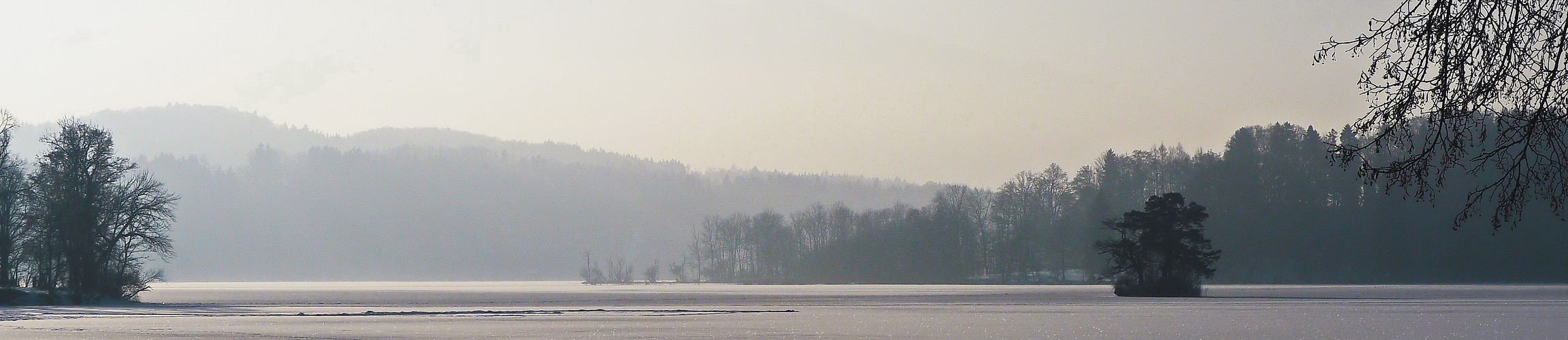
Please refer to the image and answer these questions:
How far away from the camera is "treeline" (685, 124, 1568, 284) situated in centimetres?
10250

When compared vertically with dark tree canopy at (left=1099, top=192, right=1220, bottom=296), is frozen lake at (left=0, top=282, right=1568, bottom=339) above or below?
below

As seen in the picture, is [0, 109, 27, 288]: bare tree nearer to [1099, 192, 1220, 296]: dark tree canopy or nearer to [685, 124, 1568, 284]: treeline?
[1099, 192, 1220, 296]: dark tree canopy

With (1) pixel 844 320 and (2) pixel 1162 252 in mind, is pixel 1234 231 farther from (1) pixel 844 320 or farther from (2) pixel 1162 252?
(1) pixel 844 320

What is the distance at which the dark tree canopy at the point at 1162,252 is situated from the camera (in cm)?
6531

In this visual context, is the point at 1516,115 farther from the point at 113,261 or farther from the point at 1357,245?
the point at 1357,245

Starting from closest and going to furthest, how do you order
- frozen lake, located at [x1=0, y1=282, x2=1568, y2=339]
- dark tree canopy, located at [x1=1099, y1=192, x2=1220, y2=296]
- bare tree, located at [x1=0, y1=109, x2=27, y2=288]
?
1. frozen lake, located at [x1=0, y1=282, x2=1568, y2=339]
2. bare tree, located at [x1=0, y1=109, x2=27, y2=288]
3. dark tree canopy, located at [x1=1099, y1=192, x2=1220, y2=296]


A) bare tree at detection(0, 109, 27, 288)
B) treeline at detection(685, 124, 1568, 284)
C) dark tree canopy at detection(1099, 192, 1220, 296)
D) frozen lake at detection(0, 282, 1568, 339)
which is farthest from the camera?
treeline at detection(685, 124, 1568, 284)

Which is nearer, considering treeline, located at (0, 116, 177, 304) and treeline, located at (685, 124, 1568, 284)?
treeline, located at (0, 116, 177, 304)

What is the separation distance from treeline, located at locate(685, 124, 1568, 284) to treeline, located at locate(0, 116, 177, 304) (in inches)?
2968

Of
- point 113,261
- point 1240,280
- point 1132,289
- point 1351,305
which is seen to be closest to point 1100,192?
point 1240,280

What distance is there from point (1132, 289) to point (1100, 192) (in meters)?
45.6

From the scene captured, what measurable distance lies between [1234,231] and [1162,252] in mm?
51589

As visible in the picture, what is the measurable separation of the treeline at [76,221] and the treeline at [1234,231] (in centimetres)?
7540

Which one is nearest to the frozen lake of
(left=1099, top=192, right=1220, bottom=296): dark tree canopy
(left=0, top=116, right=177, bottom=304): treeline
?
(left=0, top=116, right=177, bottom=304): treeline
